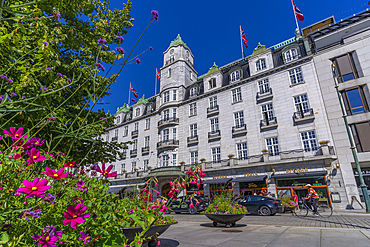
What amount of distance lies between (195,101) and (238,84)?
6761 mm

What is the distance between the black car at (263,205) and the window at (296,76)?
1464 cm

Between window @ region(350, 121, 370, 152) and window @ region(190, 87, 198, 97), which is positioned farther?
window @ region(190, 87, 198, 97)

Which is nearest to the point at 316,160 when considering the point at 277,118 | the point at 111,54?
the point at 277,118

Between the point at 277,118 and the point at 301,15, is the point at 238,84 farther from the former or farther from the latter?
the point at 301,15

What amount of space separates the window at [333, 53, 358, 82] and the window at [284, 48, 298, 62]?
4095 mm

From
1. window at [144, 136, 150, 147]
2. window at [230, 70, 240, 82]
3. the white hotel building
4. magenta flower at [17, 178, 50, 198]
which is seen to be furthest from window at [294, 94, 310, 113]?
magenta flower at [17, 178, 50, 198]

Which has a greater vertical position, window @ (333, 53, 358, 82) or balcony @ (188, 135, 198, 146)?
window @ (333, 53, 358, 82)

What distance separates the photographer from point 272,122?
2277 centimetres

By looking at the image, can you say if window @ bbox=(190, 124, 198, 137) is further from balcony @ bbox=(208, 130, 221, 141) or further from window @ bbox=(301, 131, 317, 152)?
window @ bbox=(301, 131, 317, 152)

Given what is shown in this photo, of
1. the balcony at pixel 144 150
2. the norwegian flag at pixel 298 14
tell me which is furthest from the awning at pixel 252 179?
the norwegian flag at pixel 298 14

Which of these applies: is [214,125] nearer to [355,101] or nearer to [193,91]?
[193,91]

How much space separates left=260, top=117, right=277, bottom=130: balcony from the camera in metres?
22.5

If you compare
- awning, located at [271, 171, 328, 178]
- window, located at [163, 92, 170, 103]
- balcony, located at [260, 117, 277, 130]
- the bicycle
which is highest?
window, located at [163, 92, 170, 103]

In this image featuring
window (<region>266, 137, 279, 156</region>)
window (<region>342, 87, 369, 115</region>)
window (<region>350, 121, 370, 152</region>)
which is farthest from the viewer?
window (<region>266, 137, 279, 156</region>)
